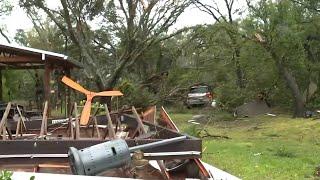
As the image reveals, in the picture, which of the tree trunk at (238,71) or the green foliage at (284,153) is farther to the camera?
the tree trunk at (238,71)

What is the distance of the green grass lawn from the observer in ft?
31.8

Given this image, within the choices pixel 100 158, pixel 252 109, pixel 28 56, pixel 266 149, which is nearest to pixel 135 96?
pixel 252 109

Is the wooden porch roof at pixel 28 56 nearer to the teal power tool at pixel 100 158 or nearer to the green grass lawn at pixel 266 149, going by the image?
the green grass lawn at pixel 266 149

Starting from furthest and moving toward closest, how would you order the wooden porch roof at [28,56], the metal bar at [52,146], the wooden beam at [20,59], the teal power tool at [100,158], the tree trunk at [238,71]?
the tree trunk at [238,71]
the wooden beam at [20,59]
the wooden porch roof at [28,56]
the metal bar at [52,146]
the teal power tool at [100,158]

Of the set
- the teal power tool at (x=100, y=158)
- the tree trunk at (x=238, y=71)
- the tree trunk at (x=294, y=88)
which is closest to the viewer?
the teal power tool at (x=100, y=158)

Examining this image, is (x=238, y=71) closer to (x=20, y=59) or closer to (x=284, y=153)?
(x=20, y=59)

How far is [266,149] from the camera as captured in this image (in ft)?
41.8

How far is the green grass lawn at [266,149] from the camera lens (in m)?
9.69

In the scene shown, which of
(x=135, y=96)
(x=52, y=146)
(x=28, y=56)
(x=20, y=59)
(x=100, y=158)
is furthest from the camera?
(x=135, y=96)

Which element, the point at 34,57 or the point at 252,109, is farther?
the point at 252,109

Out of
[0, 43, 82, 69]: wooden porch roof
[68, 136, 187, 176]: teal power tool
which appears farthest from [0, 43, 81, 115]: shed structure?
[68, 136, 187, 176]: teal power tool

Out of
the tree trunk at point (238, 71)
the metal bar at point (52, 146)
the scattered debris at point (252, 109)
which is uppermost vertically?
the tree trunk at point (238, 71)

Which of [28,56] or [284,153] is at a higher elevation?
[28,56]

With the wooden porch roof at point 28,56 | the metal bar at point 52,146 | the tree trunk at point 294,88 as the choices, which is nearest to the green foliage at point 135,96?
the wooden porch roof at point 28,56
